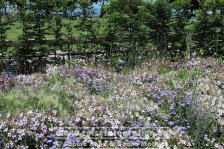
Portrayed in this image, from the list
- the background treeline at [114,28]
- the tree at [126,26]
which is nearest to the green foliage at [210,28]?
the background treeline at [114,28]

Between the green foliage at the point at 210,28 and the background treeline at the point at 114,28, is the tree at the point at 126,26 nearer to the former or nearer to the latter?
the background treeline at the point at 114,28

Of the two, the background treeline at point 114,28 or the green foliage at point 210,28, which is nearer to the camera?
the background treeline at point 114,28

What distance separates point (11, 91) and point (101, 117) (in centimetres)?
249

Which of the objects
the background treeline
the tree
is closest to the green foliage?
the background treeline

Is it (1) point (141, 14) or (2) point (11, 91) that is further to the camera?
(1) point (141, 14)

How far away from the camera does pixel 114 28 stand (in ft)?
37.5

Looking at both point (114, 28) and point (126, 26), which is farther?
point (126, 26)

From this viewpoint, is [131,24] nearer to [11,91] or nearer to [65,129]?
[11,91]

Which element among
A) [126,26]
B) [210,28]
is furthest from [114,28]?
[210,28]

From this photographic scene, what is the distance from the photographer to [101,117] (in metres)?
5.07

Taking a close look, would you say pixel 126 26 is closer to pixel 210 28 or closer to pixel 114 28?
pixel 114 28

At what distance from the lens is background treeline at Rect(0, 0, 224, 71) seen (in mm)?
10828

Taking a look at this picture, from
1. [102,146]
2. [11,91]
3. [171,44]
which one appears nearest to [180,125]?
[102,146]

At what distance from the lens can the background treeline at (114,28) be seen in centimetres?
1083
